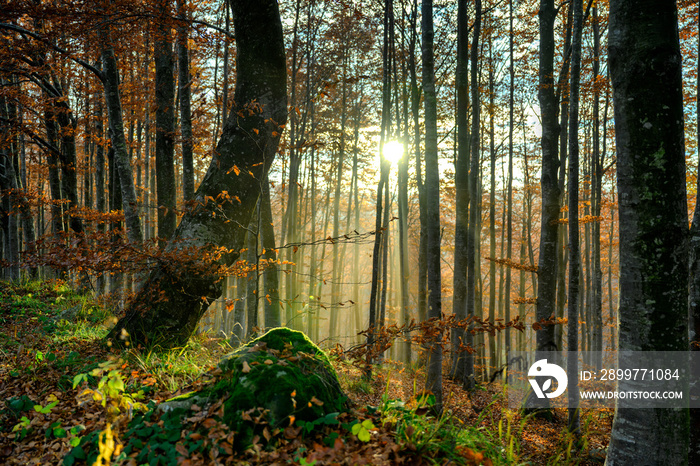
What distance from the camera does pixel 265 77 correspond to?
16.8 ft

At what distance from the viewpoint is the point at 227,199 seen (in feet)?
14.7

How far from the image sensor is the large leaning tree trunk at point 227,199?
4348 millimetres

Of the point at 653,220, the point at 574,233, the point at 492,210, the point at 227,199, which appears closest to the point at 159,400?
the point at 227,199

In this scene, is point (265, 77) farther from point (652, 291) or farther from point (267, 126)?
point (652, 291)

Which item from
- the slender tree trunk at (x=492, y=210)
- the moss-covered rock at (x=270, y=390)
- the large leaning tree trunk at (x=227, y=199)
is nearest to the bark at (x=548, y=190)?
the large leaning tree trunk at (x=227, y=199)

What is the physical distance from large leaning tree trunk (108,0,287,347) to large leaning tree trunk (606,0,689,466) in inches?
143

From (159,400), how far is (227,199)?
2344 mm

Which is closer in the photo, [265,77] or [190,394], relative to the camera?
[190,394]

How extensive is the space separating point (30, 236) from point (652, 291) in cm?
1601

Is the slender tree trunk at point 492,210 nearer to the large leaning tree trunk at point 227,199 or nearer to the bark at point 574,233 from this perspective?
the bark at point 574,233

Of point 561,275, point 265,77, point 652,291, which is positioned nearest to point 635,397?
point 652,291

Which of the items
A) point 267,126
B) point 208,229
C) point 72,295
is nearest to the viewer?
point 208,229

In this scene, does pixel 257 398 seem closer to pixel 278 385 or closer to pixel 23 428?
pixel 278 385

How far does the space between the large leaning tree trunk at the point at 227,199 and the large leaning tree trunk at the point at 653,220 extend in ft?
11.9
